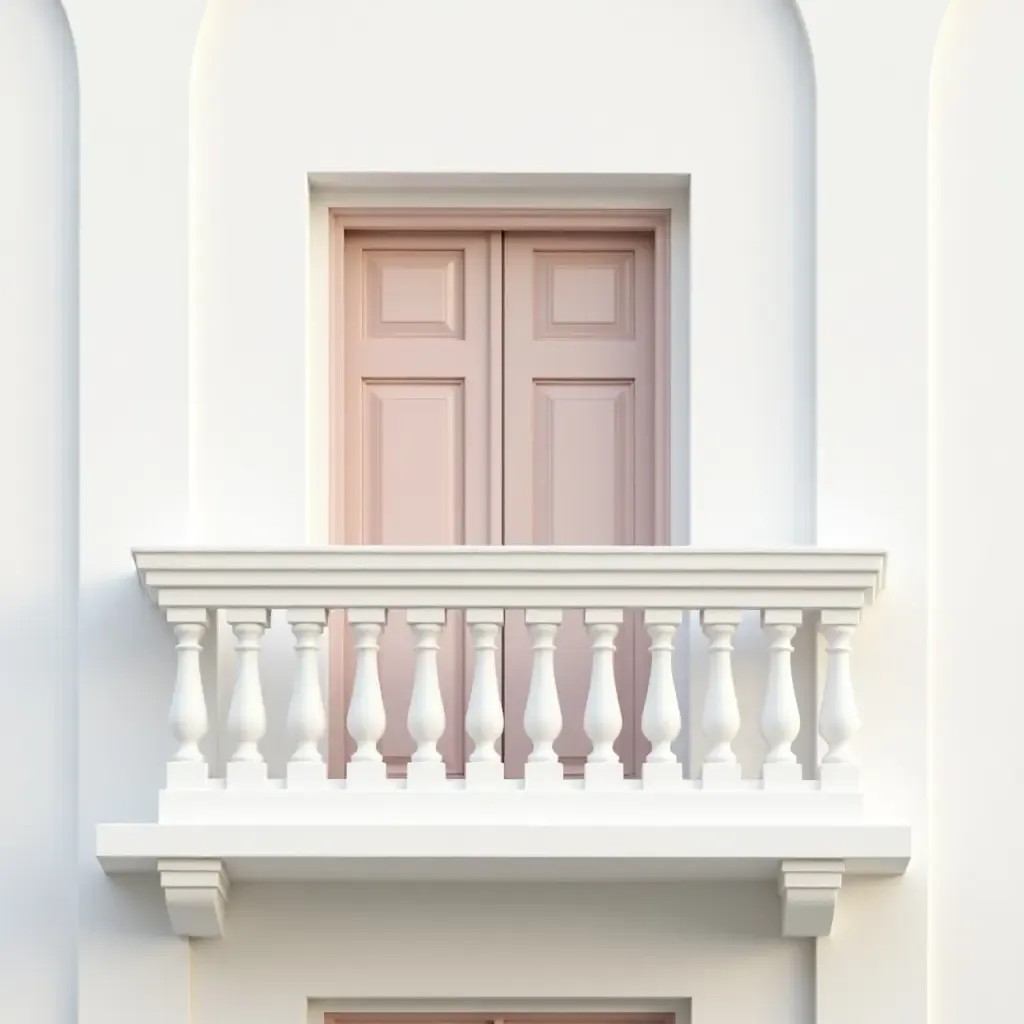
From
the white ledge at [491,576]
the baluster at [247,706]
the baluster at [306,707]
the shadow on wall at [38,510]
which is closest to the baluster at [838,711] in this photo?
the white ledge at [491,576]

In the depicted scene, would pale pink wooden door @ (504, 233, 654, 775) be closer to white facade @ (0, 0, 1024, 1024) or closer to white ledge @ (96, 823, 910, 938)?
white facade @ (0, 0, 1024, 1024)

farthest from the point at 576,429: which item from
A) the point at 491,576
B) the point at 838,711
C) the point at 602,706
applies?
the point at 838,711

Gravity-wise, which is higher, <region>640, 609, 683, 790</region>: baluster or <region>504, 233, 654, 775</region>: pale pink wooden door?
<region>504, 233, 654, 775</region>: pale pink wooden door

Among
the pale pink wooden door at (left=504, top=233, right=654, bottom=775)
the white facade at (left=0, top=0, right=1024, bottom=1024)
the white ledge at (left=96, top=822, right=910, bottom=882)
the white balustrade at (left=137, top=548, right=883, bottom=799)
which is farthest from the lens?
the pale pink wooden door at (left=504, top=233, right=654, bottom=775)

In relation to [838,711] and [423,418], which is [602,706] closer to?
[838,711]

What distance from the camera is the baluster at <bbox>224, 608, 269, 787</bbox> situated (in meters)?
5.55

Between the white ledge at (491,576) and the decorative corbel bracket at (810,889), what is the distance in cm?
76

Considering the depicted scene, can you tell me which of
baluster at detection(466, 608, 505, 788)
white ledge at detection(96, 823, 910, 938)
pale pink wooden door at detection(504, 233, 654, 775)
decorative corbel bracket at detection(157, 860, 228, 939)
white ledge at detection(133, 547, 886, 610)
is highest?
pale pink wooden door at detection(504, 233, 654, 775)

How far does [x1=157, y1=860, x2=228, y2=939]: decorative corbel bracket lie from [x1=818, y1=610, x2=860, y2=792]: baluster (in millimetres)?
1788

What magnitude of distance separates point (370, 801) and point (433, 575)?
0.68 meters

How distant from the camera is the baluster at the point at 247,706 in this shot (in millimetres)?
5547

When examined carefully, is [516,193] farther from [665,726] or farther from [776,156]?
[665,726]

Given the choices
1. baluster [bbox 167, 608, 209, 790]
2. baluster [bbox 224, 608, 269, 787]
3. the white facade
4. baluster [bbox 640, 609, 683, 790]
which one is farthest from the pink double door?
baluster [bbox 167, 608, 209, 790]

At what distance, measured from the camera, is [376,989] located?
5.84m
